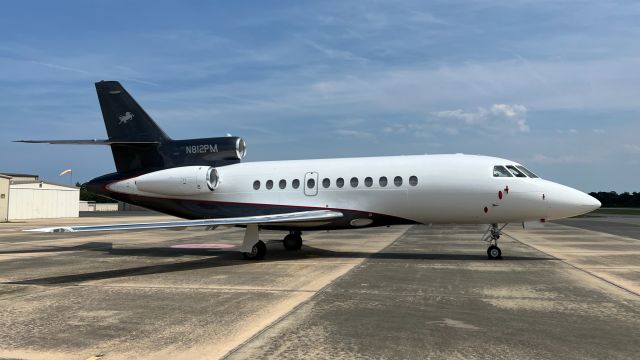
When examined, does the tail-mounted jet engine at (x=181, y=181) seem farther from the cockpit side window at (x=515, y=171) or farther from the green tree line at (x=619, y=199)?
the green tree line at (x=619, y=199)

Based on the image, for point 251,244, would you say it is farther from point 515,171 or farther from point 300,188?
point 515,171

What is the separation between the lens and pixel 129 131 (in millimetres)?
17625

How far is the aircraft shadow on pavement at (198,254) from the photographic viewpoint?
11227 mm

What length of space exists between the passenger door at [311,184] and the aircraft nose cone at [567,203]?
6873mm

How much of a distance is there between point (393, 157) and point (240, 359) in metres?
11.1

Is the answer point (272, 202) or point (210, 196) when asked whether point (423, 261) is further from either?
point (210, 196)

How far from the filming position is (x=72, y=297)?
28.8 ft

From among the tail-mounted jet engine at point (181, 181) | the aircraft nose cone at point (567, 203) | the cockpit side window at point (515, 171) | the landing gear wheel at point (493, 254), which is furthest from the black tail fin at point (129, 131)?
the aircraft nose cone at point (567, 203)

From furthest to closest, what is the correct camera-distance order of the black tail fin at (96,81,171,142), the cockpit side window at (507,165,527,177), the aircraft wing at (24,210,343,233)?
the black tail fin at (96,81,171,142)
the cockpit side window at (507,165,527,177)
the aircraft wing at (24,210,343,233)

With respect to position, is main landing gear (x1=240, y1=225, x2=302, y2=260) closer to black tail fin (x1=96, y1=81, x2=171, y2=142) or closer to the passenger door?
the passenger door

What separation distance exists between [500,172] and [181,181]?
10.2 m

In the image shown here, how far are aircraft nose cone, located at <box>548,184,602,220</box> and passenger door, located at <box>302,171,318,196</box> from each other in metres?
6.87

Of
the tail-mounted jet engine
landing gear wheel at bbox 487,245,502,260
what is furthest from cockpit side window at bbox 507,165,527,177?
the tail-mounted jet engine

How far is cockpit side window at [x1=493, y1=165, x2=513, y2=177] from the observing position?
13906mm
